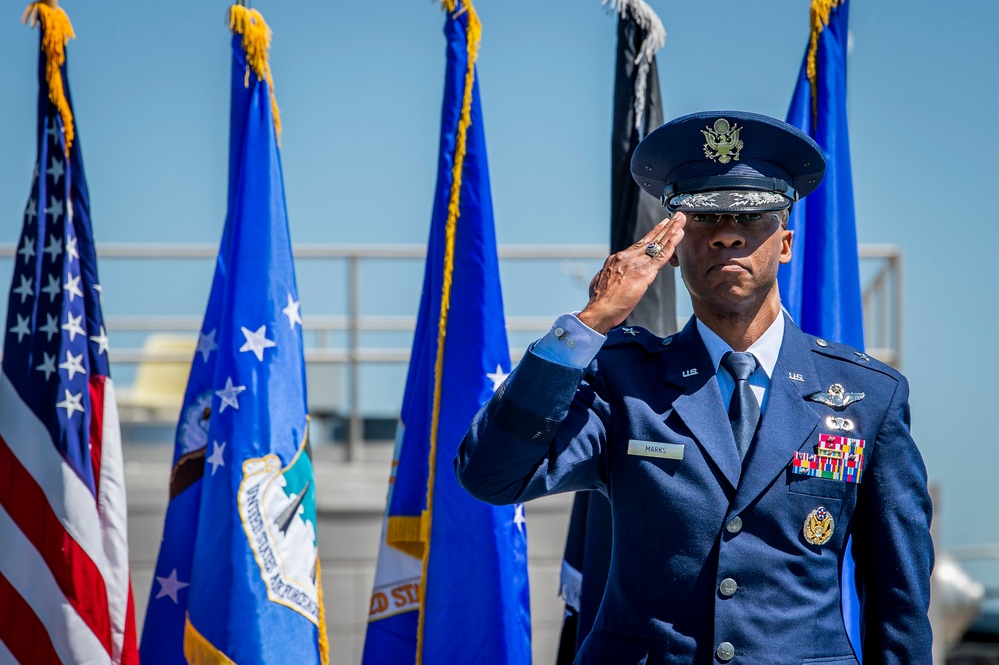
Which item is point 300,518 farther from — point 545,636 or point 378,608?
point 545,636

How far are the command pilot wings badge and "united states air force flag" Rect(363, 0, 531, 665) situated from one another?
54.3 inches

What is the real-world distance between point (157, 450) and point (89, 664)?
3432 millimetres

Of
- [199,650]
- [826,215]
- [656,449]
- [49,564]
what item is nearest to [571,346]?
[656,449]

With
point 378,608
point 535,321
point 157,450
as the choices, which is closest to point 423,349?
point 378,608

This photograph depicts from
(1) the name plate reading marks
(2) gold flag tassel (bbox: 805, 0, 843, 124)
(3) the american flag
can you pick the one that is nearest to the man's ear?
(1) the name plate reading marks

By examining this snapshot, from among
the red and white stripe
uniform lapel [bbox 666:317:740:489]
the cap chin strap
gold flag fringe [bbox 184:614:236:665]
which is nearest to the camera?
uniform lapel [bbox 666:317:740:489]

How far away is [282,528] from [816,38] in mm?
2336

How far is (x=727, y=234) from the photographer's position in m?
2.22

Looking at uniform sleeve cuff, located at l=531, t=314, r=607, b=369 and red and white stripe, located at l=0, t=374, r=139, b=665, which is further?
red and white stripe, located at l=0, t=374, r=139, b=665

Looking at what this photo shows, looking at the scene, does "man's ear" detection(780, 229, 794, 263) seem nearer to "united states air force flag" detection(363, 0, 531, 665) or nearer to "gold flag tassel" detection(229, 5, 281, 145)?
"united states air force flag" detection(363, 0, 531, 665)

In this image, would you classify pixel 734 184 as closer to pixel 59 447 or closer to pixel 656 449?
pixel 656 449

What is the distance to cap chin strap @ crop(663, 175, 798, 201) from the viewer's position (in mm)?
2293

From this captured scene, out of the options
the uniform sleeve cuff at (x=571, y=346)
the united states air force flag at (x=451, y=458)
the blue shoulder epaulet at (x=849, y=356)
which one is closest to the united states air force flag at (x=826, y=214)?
the united states air force flag at (x=451, y=458)

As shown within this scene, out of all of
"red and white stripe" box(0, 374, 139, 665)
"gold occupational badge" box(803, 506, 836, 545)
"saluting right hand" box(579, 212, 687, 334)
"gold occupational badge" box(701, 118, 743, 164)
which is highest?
"gold occupational badge" box(701, 118, 743, 164)
